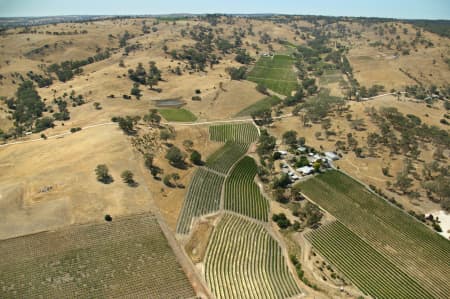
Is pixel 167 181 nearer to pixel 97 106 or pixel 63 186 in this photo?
pixel 63 186

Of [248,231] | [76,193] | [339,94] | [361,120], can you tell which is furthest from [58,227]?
[339,94]

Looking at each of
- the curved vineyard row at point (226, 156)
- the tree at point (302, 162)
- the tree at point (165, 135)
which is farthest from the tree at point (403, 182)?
the tree at point (165, 135)

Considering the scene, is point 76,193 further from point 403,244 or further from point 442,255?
point 442,255

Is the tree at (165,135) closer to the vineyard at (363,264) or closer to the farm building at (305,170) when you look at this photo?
the farm building at (305,170)

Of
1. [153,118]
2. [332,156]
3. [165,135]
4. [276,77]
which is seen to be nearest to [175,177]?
[165,135]

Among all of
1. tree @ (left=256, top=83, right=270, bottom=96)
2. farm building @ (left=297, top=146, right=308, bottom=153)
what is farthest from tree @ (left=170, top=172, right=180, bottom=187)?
tree @ (left=256, top=83, right=270, bottom=96)

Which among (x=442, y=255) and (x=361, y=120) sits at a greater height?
(x=361, y=120)

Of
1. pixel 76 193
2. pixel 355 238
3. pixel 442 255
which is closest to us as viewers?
pixel 442 255
